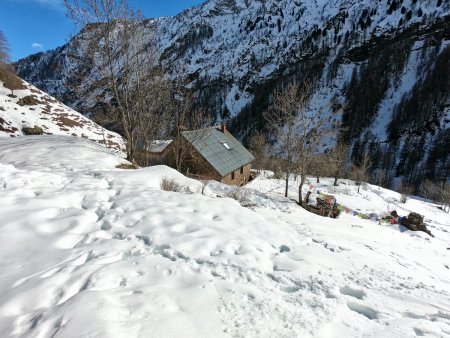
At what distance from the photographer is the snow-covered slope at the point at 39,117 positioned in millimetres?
28127

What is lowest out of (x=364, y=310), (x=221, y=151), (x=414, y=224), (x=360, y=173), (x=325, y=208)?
(x=414, y=224)

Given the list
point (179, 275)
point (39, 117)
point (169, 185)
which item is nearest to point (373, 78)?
point (39, 117)

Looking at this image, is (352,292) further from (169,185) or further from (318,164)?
(318,164)

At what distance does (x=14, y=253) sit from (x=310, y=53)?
192 metres

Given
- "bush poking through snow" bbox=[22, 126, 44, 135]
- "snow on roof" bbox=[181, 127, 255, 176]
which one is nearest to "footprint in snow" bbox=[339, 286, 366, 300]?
"snow on roof" bbox=[181, 127, 255, 176]

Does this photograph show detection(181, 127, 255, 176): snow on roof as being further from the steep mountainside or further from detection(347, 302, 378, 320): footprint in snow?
the steep mountainside

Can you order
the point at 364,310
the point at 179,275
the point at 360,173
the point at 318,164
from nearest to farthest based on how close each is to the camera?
the point at 364,310
the point at 179,275
the point at 318,164
the point at 360,173

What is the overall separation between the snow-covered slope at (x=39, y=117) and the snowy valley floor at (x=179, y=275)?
22029 millimetres

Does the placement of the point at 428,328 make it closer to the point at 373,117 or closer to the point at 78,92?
the point at 78,92

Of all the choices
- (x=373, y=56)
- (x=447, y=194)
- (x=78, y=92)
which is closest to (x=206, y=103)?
(x=373, y=56)

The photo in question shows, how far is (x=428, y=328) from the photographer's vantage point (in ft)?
11.5

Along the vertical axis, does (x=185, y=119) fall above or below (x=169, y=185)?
above

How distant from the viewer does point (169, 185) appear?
26.6ft

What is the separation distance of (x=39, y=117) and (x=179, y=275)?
117ft
